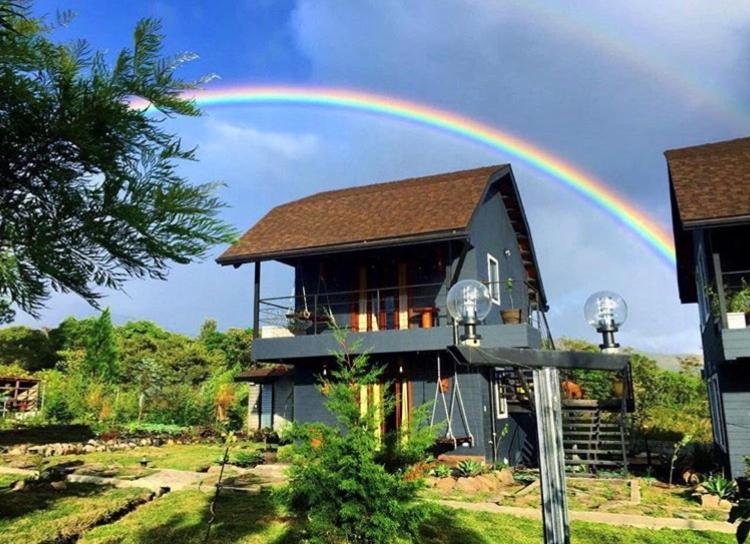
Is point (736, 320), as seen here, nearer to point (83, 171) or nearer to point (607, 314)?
point (607, 314)

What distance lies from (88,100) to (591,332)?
3884mm

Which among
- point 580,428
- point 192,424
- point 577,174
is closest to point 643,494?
point 580,428

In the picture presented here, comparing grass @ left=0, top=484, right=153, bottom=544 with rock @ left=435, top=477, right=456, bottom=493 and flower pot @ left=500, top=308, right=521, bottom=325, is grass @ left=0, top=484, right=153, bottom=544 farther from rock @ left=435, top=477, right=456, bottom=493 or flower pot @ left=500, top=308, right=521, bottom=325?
flower pot @ left=500, top=308, right=521, bottom=325

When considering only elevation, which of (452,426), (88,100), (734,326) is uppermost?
(88,100)

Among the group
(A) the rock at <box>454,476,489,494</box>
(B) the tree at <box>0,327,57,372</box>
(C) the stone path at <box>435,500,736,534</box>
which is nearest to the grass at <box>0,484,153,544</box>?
(C) the stone path at <box>435,500,736,534</box>

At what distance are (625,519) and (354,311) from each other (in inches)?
329

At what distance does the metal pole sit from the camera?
3.01 meters

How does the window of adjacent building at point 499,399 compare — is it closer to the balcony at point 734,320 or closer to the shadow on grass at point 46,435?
the balcony at point 734,320

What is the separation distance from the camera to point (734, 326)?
910 centimetres

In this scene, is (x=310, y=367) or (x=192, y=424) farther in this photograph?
(x=192, y=424)

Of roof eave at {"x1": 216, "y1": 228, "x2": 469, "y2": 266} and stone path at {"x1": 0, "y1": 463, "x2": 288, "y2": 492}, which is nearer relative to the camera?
stone path at {"x1": 0, "y1": 463, "x2": 288, "y2": 492}

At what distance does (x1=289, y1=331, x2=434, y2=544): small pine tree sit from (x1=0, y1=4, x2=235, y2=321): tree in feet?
6.08

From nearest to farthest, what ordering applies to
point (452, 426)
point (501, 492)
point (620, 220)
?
point (501, 492) < point (452, 426) < point (620, 220)

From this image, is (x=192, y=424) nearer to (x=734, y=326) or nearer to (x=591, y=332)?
(x=734, y=326)
